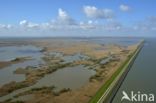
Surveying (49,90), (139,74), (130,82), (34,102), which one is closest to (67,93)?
(49,90)

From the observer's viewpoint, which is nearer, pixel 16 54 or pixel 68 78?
pixel 68 78

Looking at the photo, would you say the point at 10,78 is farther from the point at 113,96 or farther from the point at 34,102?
the point at 113,96

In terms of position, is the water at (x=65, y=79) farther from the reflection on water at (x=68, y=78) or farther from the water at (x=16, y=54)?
the water at (x=16, y=54)

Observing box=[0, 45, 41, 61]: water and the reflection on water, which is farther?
box=[0, 45, 41, 61]: water

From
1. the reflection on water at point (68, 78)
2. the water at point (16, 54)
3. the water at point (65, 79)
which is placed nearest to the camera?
the water at point (65, 79)

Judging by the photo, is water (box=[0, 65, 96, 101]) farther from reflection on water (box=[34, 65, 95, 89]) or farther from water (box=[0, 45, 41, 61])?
water (box=[0, 45, 41, 61])

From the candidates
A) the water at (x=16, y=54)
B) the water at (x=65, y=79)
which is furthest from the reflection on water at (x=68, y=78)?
the water at (x=16, y=54)

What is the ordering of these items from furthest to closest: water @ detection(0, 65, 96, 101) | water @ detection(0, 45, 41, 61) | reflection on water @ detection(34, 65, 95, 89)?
water @ detection(0, 45, 41, 61), reflection on water @ detection(34, 65, 95, 89), water @ detection(0, 65, 96, 101)

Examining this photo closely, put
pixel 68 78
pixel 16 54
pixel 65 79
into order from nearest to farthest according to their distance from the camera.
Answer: pixel 65 79, pixel 68 78, pixel 16 54

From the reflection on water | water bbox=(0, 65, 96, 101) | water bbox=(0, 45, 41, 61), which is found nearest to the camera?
water bbox=(0, 65, 96, 101)

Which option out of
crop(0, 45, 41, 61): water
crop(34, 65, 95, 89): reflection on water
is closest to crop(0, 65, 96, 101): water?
crop(34, 65, 95, 89): reflection on water

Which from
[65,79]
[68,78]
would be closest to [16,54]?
[68,78]

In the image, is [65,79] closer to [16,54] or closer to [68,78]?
[68,78]

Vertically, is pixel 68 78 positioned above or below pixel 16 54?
above
